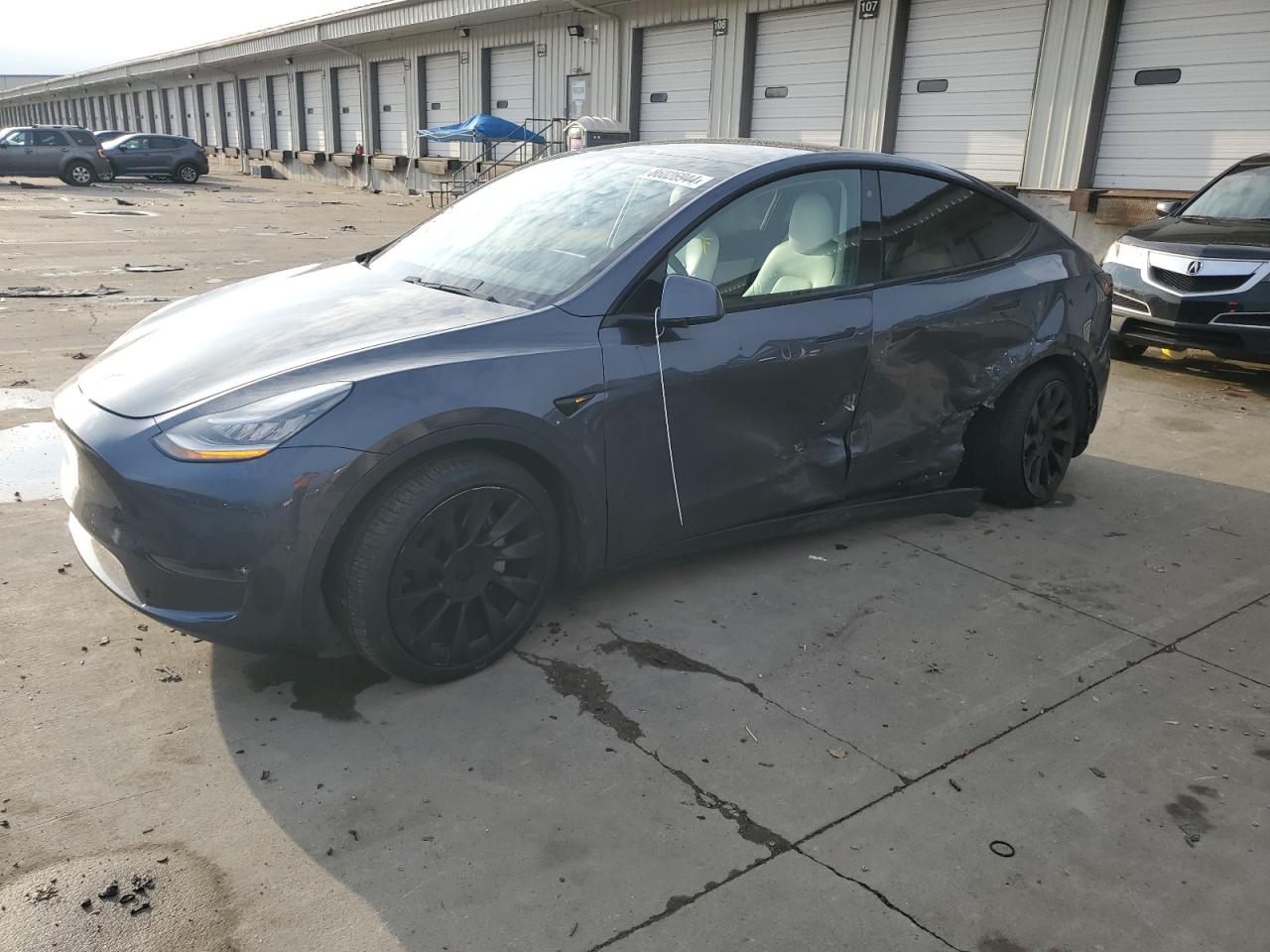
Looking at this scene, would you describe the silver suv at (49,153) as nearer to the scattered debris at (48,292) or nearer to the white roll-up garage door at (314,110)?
the white roll-up garage door at (314,110)

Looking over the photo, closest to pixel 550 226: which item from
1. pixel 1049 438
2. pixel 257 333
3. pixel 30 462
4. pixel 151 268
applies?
pixel 257 333

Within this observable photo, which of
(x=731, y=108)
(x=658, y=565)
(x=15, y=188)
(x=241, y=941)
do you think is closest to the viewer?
(x=241, y=941)

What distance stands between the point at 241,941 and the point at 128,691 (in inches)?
46.7

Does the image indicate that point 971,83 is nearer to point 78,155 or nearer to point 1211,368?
point 1211,368

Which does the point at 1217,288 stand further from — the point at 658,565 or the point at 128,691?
the point at 128,691

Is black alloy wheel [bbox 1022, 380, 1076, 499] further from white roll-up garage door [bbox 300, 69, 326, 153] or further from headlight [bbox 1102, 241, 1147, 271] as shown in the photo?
white roll-up garage door [bbox 300, 69, 326, 153]

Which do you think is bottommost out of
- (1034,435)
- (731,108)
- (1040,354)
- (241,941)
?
(241,941)

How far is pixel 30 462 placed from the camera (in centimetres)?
496

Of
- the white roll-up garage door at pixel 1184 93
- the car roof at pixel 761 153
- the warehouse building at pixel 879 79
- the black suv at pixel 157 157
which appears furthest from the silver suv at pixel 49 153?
the car roof at pixel 761 153

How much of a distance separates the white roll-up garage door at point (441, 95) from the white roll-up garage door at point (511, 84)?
5.45 feet

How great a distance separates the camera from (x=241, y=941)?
2.13m

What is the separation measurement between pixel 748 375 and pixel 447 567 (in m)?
1.27

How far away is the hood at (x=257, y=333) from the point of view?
292 cm

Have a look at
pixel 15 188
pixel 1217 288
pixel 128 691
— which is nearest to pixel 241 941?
pixel 128 691
